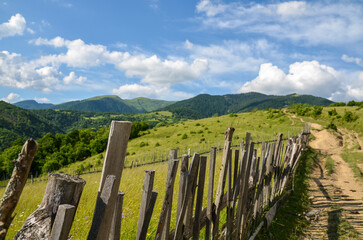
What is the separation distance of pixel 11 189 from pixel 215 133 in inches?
1410

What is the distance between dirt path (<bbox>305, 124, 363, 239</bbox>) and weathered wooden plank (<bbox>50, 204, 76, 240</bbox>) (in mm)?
5749

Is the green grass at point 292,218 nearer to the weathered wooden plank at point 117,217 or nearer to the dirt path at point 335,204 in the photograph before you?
the dirt path at point 335,204

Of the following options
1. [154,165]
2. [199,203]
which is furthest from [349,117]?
[199,203]

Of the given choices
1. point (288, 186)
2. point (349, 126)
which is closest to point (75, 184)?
point (288, 186)

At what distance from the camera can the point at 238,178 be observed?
3.81 metres

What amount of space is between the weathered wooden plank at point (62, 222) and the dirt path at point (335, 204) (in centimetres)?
575

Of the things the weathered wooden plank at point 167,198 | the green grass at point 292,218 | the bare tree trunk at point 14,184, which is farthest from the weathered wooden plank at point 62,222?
the green grass at point 292,218

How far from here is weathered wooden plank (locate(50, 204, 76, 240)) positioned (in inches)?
44.3

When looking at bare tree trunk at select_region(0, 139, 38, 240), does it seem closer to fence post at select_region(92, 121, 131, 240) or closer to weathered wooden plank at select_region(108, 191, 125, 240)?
fence post at select_region(92, 121, 131, 240)

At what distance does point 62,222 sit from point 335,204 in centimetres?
846

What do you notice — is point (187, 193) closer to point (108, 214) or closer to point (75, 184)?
point (108, 214)

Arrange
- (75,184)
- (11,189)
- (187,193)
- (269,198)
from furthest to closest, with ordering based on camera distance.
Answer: (269,198) → (187,193) → (75,184) → (11,189)

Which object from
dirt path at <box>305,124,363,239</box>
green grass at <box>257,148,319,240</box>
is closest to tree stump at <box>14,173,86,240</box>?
green grass at <box>257,148,319,240</box>

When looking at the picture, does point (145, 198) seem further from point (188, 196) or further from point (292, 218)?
point (292, 218)
